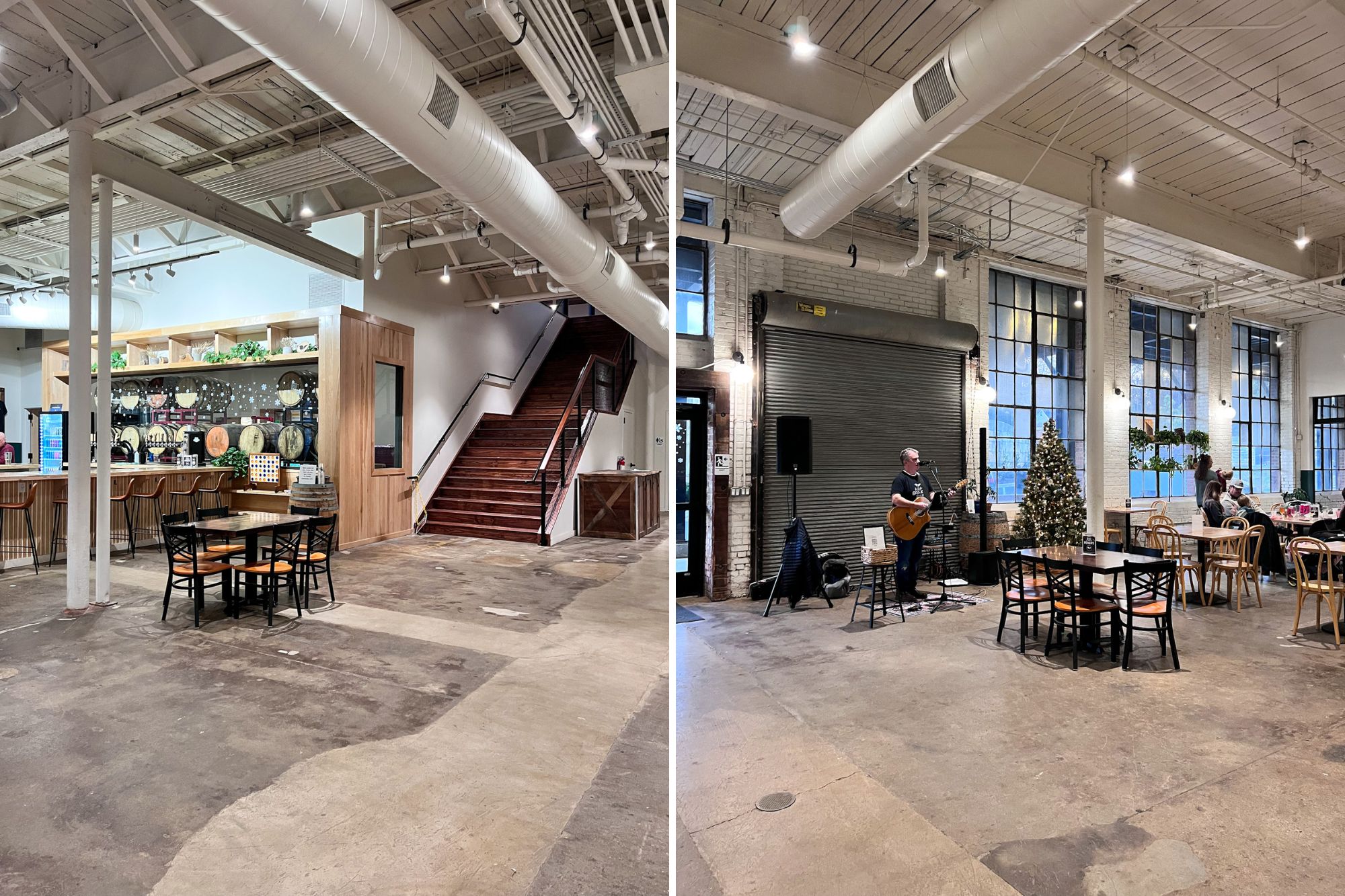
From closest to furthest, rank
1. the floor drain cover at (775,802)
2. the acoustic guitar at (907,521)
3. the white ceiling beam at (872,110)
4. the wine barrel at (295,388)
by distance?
the floor drain cover at (775,802)
the white ceiling beam at (872,110)
the acoustic guitar at (907,521)
the wine barrel at (295,388)

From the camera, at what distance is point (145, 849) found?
2.13m

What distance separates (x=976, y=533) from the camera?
Answer: 6.87 meters

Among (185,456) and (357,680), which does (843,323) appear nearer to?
(357,680)

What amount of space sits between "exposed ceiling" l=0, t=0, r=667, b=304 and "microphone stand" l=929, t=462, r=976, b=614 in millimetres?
3801

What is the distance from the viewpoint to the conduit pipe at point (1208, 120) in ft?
14.0

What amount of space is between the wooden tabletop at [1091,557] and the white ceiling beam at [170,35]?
5.63m

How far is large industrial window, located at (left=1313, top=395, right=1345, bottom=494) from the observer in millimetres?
11617

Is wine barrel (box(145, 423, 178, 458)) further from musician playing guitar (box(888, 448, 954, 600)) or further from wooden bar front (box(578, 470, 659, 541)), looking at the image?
musician playing guitar (box(888, 448, 954, 600))

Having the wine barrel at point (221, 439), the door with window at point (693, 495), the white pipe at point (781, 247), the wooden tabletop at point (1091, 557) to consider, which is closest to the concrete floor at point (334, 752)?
the door with window at point (693, 495)

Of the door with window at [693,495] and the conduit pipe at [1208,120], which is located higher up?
the conduit pipe at [1208,120]

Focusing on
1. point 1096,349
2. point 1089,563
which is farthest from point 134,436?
point 1096,349

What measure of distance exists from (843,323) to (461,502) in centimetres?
566

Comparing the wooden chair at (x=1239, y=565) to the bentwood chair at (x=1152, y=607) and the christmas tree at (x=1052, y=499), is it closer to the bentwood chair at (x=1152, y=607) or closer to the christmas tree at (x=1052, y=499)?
the christmas tree at (x=1052, y=499)

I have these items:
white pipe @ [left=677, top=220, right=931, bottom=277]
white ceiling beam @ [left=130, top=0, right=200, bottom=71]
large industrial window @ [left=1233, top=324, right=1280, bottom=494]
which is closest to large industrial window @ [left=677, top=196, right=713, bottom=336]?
white pipe @ [left=677, top=220, right=931, bottom=277]
